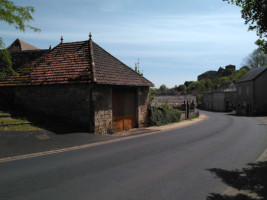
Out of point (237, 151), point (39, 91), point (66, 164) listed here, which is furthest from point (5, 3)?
point (237, 151)

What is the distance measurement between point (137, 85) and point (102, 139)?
6404 mm

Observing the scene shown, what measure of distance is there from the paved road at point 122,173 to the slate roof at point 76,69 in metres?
5.87

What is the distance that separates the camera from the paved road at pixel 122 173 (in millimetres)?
5070

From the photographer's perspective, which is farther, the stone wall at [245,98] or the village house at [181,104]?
the stone wall at [245,98]

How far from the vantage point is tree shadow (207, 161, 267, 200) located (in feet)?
16.5

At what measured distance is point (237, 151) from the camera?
377 inches

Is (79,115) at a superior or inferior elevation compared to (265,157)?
superior

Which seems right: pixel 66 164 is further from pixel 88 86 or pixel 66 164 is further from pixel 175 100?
pixel 175 100

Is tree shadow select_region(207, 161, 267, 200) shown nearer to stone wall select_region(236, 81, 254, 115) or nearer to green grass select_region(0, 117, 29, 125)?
green grass select_region(0, 117, 29, 125)

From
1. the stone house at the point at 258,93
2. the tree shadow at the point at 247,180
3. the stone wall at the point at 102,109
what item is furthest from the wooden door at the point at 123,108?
the stone house at the point at 258,93

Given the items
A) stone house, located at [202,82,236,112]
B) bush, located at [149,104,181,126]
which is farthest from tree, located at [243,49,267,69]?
bush, located at [149,104,181,126]

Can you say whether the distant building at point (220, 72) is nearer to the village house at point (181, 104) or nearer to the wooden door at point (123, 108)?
the village house at point (181, 104)

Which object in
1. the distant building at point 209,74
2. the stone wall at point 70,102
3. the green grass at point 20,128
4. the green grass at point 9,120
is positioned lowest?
the green grass at point 20,128

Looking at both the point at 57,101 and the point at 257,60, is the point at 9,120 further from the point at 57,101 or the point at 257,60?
the point at 257,60
